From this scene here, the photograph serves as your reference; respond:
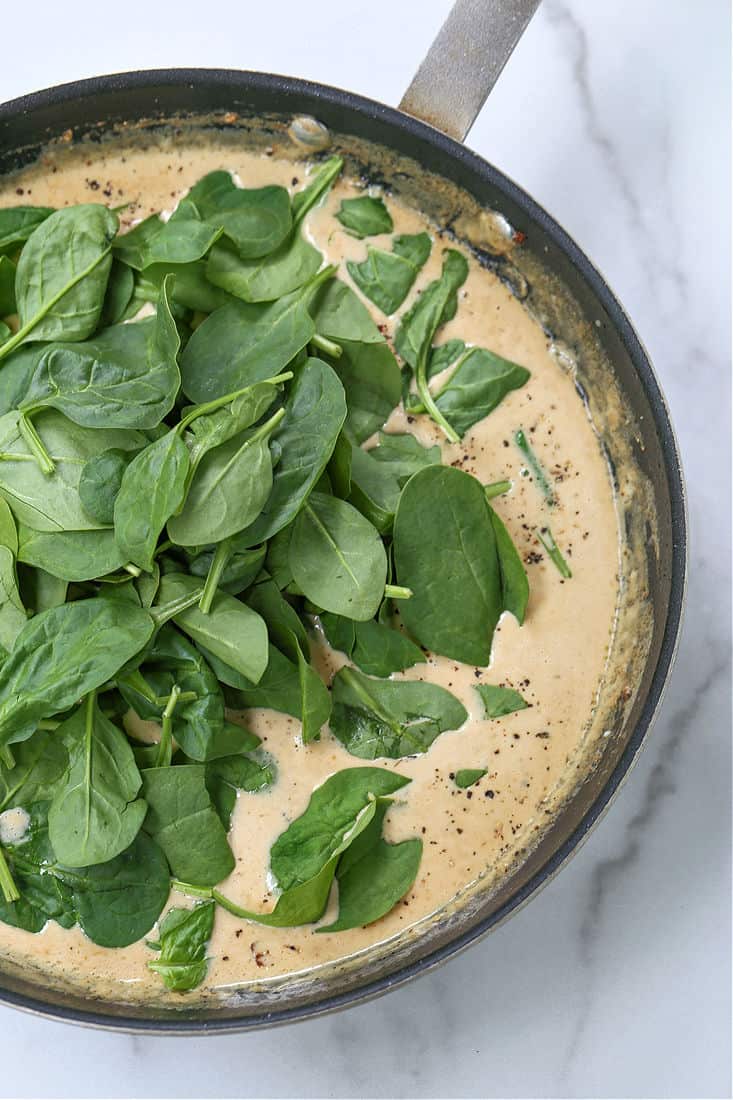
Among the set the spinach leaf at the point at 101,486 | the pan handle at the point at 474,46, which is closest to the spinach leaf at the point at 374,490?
the spinach leaf at the point at 101,486

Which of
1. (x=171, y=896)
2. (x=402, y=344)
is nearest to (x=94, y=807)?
(x=171, y=896)

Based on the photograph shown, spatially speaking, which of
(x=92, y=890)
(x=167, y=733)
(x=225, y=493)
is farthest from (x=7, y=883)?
(x=225, y=493)

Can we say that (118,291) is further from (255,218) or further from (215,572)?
(215,572)

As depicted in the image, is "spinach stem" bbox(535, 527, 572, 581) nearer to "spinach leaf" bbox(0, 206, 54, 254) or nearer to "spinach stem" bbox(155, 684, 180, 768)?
"spinach stem" bbox(155, 684, 180, 768)

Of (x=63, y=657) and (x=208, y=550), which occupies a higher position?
(x=208, y=550)

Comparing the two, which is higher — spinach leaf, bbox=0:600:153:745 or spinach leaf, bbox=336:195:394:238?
spinach leaf, bbox=336:195:394:238

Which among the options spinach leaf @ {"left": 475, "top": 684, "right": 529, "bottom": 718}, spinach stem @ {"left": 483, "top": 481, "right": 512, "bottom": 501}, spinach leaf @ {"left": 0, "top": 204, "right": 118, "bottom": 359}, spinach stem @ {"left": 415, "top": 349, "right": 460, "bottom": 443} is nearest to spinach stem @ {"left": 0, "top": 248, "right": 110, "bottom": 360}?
spinach leaf @ {"left": 0, "top": 204, "right": 118, "bottom": 359}
